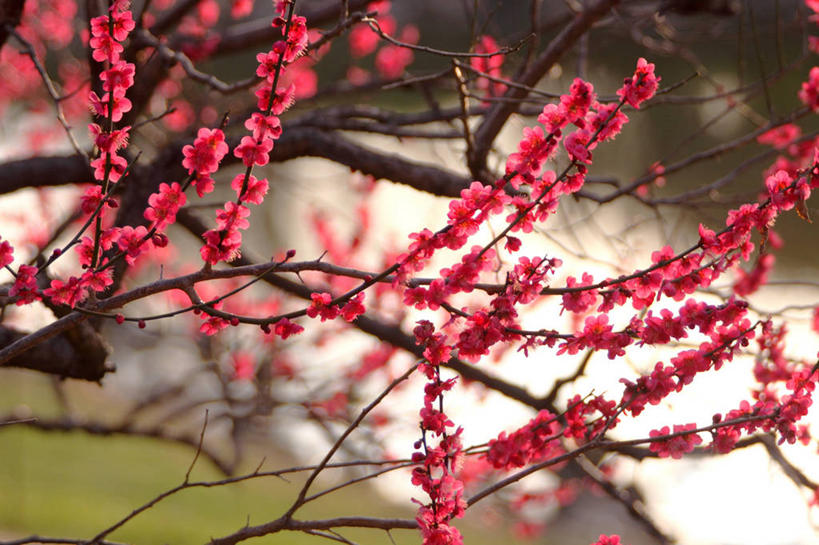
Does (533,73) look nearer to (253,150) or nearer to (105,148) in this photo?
(253,150)

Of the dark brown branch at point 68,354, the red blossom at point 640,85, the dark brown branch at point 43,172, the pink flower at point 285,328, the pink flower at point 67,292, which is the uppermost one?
the dark brown branch at point 43,172

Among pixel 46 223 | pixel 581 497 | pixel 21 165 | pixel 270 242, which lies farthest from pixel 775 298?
pixel 21 165

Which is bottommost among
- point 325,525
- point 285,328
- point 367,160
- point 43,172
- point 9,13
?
point 325,525

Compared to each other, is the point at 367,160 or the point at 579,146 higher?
the point at 367,160

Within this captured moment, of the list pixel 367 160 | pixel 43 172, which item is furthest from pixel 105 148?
pixel 43 172

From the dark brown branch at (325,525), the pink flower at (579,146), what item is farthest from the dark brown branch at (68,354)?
the pink flower at (579,146)

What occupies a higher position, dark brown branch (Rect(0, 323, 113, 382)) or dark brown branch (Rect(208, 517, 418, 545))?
dark brown branch (Rect(0, 323, 113, 382))

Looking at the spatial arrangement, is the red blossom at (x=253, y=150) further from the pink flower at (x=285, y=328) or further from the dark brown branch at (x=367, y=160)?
the dark brown branch at (x=367, y=160)

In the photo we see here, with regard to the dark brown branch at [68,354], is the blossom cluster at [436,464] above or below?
below

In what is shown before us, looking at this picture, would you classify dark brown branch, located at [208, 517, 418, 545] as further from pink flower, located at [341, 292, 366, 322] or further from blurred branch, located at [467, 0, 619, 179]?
blurred branch, located at [467, 0, 619, 179]

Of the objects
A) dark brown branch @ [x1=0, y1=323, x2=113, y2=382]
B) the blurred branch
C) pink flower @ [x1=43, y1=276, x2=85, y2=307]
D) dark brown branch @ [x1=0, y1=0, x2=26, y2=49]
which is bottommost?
pink flower @ [x1=43, y1=276, x2=85, y2=307]

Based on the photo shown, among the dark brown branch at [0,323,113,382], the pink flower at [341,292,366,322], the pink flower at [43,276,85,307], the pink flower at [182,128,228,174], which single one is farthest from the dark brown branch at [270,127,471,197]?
the pink flower at [43,276,85,307]

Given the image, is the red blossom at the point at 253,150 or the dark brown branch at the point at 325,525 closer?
the red blossom at the point at 253,150

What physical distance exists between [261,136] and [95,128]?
1.12ft
